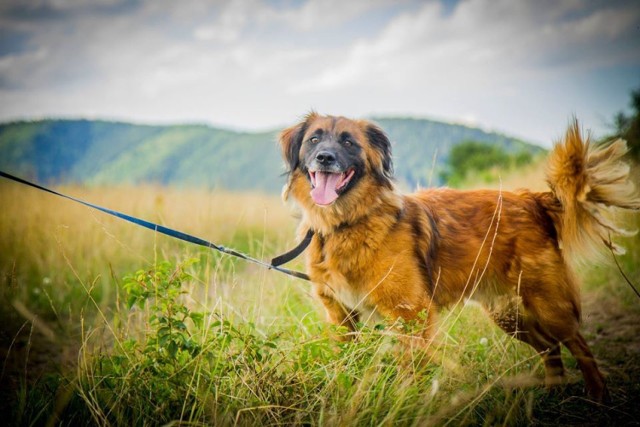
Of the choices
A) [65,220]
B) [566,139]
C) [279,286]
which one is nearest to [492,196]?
[566,139]

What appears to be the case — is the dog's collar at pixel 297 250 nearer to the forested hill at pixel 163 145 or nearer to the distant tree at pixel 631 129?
the distant tree at pixel 631 129

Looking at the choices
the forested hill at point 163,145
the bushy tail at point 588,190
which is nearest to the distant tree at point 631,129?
the bushy tail at point 588,190

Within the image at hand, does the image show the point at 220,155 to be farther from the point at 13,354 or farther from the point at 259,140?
the point at 13,354

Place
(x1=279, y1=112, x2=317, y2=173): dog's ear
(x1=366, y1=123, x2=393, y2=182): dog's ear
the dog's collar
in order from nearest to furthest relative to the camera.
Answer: the dog's collar < (x1=366, y1=123, x2=393, y2=182): dog's ear < (x1=279, y1=112, x2=317, y2=173): dog's ear

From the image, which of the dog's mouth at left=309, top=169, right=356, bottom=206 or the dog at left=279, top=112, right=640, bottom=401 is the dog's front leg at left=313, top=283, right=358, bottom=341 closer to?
the dog at left=279, top=112, right=640, bottom=401

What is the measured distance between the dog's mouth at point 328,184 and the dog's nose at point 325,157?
5.0 inches

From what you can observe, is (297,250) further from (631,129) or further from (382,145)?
(631,129)

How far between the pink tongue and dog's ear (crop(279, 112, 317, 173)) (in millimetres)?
357

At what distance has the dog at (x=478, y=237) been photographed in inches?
111

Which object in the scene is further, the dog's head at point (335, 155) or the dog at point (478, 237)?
the dog's head at point (335, 155)

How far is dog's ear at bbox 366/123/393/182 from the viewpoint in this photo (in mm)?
3262

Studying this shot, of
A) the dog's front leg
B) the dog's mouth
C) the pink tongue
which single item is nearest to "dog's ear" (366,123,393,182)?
the dog's mouth

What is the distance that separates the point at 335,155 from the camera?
3016mm

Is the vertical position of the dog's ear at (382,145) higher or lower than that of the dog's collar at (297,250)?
higher
